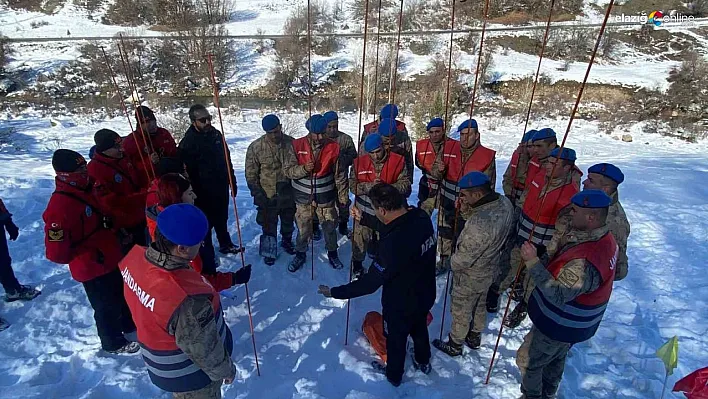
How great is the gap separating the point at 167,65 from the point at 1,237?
75.7 feet

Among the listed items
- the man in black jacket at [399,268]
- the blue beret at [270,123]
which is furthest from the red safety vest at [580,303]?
the blue beret at [270,123]

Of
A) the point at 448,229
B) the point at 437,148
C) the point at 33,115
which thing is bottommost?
the point at 33,115

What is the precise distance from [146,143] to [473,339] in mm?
3837

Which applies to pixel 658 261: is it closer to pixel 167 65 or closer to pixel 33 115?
pixel 33 115

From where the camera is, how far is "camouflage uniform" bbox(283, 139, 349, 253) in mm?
4809

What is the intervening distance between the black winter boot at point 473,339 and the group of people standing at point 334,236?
14 millimetres

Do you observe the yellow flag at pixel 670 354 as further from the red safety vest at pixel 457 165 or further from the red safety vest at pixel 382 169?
the red safety vest at pixel 382 169

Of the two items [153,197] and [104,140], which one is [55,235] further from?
[104,140]

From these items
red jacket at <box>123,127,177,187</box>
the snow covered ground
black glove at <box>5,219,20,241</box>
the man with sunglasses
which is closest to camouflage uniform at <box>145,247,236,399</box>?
the snow covered ground

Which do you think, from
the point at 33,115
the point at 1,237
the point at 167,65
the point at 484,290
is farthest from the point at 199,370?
the point at 167,65

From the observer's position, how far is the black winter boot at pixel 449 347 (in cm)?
392

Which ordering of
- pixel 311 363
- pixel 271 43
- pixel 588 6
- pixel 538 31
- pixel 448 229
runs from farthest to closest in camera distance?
pixel 588 6
pixel 538 31
pixel 271 43
pixel 448 229
pixel 311 363

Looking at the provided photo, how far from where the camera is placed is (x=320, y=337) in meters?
4.09

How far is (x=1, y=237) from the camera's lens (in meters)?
4.00
